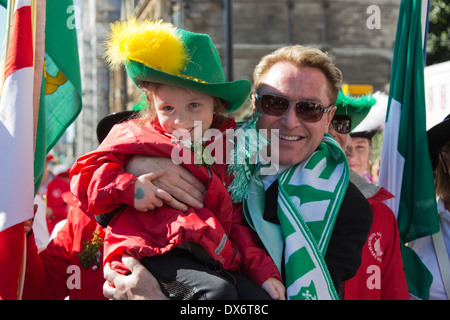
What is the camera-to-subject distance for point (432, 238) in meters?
3.37

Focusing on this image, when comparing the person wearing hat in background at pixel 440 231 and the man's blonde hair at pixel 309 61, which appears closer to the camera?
the man's blonde hair at pixel 309 61

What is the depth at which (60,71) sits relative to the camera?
3141mm

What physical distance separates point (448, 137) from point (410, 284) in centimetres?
91

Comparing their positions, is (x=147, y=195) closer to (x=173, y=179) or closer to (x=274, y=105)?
(x=173, y=179)

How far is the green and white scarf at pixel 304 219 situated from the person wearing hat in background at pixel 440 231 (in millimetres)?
1186

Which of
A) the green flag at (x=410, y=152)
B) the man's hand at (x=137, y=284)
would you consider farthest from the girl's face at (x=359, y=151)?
the man's hand at (x=137, y=284)

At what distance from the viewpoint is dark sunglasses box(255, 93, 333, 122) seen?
2513 mm

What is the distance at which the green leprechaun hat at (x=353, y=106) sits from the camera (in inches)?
134

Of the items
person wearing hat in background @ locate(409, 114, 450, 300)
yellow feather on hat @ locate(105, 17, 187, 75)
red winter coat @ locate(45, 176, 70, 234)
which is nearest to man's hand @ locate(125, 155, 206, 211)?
yellow feather on hat @ locate(105, 17, 187, 75)

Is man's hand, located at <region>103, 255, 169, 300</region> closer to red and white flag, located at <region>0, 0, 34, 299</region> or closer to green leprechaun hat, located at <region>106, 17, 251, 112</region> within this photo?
red and white flag, located at <region>0, 0, 34, 299</region>

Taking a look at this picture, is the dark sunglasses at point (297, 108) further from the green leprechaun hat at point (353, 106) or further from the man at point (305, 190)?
the green leprechaun hat at point (353, 106)

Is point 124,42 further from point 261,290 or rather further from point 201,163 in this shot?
point 261,290

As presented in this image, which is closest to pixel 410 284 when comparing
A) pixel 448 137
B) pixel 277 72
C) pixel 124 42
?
pixel 448 137

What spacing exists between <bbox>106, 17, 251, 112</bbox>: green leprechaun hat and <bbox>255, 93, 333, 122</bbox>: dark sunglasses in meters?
0.17
